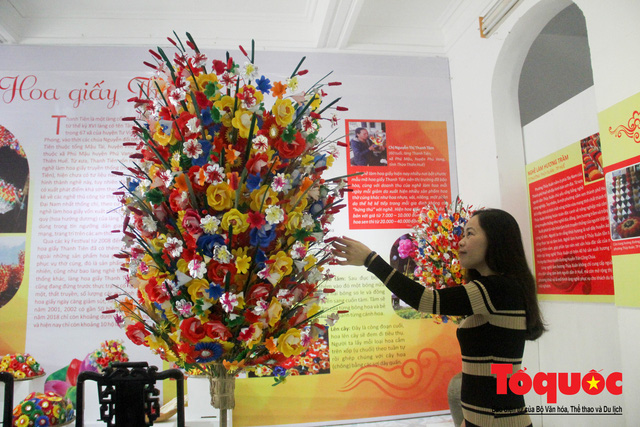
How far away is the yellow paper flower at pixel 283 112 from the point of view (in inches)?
46.1

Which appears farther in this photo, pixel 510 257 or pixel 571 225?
pixel 571 225

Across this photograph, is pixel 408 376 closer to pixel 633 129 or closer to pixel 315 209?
pixel 633 129

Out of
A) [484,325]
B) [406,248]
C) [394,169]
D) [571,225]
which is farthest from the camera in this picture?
[394,169]

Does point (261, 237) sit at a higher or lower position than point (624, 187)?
lower

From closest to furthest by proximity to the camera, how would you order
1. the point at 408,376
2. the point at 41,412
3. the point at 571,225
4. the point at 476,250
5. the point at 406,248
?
the point at 476,250
the point at 41,412
the point at 571,225
the point at 406,248
the point at 408,376

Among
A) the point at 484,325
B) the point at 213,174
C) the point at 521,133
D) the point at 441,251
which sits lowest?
the point at 484,325

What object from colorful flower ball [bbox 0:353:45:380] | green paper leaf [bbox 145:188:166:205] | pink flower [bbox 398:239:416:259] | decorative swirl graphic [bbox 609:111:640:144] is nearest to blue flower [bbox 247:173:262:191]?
green paper leaf [bbox 145:188:166:205]

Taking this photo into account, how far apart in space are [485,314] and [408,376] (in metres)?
2.59

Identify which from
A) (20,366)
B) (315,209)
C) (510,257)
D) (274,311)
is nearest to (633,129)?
(510,257)

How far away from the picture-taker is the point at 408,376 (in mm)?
3980

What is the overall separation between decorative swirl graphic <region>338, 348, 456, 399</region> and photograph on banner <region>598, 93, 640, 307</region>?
1.97m

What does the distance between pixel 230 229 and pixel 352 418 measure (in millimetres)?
3304

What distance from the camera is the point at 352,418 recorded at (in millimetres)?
3873

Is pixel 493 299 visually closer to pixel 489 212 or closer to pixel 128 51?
pixel 489 212
